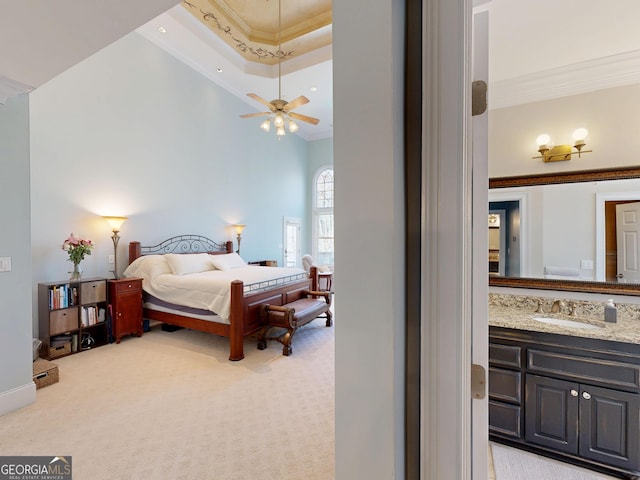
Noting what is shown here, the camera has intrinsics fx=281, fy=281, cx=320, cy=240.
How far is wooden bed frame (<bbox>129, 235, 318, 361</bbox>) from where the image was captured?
3.22 metres

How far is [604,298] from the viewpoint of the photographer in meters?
2.02

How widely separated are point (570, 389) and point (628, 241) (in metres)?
1.17


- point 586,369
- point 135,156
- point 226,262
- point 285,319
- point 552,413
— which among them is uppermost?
point 135,156

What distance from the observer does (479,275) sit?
31.7 inches

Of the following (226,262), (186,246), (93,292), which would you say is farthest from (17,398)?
(186,246)

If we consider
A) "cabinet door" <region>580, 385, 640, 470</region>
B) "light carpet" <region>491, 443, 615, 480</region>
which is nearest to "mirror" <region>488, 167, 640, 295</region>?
"cabinet door" <region>580, 385, 640, 470</region>

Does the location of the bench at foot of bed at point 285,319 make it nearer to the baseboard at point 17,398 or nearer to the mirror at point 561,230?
the baseboard at point 17,398

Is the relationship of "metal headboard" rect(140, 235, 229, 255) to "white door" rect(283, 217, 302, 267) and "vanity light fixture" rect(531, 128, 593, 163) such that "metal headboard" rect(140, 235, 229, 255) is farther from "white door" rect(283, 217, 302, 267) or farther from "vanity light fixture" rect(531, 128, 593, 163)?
"vanity light fixture" rect(531, 128, 593, 163)

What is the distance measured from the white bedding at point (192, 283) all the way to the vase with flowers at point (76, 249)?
2.39 ft

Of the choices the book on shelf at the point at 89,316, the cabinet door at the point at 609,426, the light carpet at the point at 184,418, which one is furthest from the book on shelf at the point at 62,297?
the cabinet door at the point at 609,426

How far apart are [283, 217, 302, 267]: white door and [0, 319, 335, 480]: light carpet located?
485cm

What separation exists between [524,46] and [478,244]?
2022 mm

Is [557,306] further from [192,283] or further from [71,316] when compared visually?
[71,316]

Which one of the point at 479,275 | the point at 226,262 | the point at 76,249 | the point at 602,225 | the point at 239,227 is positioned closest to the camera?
the point at 479,275
